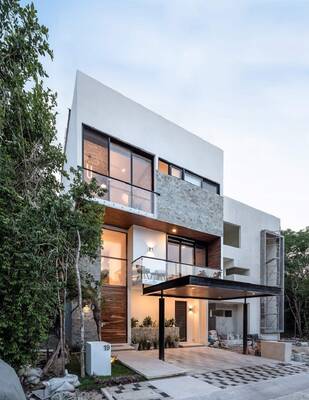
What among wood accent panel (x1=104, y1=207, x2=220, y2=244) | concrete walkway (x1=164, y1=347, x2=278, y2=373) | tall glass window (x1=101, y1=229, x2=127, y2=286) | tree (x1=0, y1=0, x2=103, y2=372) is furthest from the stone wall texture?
concrete walkway (x1=164, y1=347, x2=278, y2=373)

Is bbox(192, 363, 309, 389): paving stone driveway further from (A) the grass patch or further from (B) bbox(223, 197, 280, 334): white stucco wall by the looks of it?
(B) bbox(223, 197, 280, 334): white stucco wall

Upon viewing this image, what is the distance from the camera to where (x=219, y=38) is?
34.9 feet

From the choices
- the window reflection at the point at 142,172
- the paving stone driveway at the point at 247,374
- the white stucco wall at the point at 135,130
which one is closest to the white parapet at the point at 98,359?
the paving stone driveway at the point at 247,374

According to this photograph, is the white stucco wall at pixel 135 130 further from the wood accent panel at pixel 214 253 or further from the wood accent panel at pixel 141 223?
the wood accent panel at pixel 214 253

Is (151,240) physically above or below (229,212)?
below

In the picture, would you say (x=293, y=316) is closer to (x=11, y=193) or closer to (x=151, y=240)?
(x=151, y=240)

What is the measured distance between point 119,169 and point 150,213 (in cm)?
227

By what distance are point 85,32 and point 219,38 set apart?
433 centimetres

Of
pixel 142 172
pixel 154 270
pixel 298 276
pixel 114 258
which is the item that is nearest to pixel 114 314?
pixel 114 258

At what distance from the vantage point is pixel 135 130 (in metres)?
14.1

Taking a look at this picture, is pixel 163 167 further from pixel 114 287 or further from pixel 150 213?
pixel 114 287

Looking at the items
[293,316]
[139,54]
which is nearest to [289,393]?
[139,54]

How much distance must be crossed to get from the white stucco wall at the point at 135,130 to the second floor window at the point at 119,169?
36 cm

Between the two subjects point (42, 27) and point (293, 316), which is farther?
point (293, 316)
